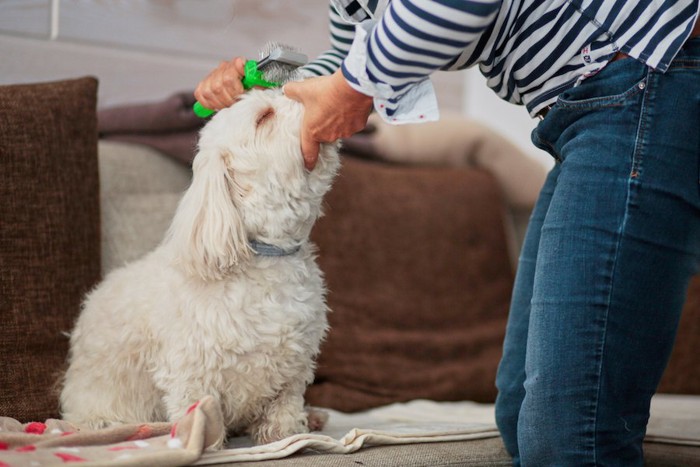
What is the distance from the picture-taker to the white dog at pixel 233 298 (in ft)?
4.33

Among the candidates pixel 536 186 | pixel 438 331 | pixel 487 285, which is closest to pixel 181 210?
pixel 438 331

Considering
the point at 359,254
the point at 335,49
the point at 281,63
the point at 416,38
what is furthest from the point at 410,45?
the point at 359,254

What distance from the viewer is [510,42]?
3.87 ft

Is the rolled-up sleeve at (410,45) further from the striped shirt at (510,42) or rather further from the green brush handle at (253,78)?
the green brush handle at (253,78)

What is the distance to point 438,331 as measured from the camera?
231 cm

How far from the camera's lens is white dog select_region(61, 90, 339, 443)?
52.0 inches

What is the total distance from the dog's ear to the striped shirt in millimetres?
345

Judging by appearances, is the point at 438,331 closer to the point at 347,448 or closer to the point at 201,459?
the point at 347,448

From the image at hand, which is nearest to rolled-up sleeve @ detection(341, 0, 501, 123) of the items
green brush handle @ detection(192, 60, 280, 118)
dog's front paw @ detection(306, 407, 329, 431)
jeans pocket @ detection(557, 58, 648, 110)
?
jeans pocket @ detection(557, 58, 648, 110)

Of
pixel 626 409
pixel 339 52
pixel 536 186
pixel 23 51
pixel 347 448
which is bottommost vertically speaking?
pixel 347 448

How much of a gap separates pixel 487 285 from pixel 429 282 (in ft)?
0.76

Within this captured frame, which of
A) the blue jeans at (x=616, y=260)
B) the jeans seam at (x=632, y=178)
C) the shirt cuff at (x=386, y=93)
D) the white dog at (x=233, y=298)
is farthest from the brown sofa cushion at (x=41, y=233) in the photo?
the jeans seam at (x=632, y=178)

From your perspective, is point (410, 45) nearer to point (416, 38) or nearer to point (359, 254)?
point (416, 38)

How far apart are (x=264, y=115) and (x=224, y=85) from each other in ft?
0.44
